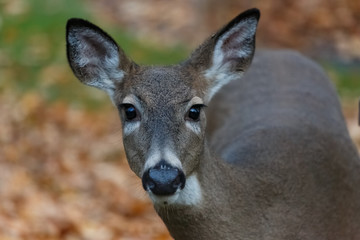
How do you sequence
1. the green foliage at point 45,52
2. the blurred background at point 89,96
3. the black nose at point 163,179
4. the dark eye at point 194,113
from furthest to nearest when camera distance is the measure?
the green foliage at point 45,52, the blurred background at point 89,96, the dark eye at point 194,113, the black nose at point 163,179

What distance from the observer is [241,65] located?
5.74 meters

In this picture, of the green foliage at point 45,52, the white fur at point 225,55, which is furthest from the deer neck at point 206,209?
the green foliage at point 45,52

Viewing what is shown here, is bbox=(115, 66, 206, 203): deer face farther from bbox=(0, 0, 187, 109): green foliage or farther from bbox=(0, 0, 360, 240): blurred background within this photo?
bbox=(0, 0, 187, 109): green foliage

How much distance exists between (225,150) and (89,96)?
6975 millimetres

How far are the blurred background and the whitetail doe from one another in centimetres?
63

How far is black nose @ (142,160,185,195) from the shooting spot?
4602 mm

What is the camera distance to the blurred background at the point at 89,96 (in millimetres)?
8227

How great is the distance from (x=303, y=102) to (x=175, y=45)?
10.3 metres

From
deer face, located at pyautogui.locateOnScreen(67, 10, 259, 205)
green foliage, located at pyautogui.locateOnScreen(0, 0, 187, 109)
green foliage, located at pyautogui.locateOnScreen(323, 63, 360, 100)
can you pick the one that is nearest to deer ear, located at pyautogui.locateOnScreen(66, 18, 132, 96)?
deer face, located at pyautogui.locateOnScreen(67, 10, 259, 205)

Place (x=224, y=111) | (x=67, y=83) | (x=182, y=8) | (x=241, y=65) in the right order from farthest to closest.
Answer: (x=182, y=8), (x=67, y=83), (x=224, y=111), (x=241, y=65)

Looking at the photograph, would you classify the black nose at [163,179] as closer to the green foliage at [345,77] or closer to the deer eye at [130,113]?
the deer eye at [130,113]

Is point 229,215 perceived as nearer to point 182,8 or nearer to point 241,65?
point 241,65

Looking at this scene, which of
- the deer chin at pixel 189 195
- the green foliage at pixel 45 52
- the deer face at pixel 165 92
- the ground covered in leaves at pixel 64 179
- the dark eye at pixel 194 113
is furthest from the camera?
the green foliage at pixel 45 52

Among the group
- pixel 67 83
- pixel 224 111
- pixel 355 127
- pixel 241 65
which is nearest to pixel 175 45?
pixel 67 83
